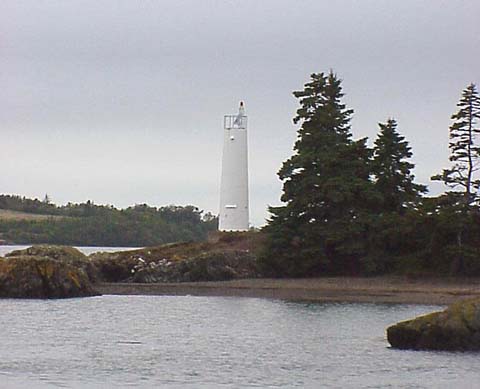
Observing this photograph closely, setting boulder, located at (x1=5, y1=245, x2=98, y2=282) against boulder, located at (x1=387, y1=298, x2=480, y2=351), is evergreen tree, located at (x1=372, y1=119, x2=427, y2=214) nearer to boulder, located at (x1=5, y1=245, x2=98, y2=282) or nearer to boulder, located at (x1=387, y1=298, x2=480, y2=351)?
boulder, located at (x1=5, y1=245, x2=98, y2=282)

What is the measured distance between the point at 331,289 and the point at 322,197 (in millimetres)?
5372

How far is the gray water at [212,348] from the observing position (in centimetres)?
2756

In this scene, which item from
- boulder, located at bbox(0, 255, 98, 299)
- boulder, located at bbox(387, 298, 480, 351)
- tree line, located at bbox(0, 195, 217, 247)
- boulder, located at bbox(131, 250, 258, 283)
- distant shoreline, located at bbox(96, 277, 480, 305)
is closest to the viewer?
boulder, located at bbox(387, 298, 480, 351)

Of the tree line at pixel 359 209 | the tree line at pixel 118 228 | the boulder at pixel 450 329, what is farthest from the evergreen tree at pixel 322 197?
the tree line at pixel 118 228

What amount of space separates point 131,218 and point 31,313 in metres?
79.1

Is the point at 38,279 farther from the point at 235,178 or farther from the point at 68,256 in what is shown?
the point at 235,178

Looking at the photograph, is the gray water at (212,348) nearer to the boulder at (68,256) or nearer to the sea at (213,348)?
the sea at (213,348)

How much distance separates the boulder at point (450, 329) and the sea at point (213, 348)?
0.42 m

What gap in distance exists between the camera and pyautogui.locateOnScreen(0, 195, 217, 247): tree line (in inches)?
4461

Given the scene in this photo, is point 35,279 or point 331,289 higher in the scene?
point 35,279

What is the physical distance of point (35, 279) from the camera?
161 ft

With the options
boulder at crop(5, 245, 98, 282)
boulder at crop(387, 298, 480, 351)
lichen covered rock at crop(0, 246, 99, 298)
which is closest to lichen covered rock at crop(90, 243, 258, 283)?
boulder at crop(5, 245, 98, 282)

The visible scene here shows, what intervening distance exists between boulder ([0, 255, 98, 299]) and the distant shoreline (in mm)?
3722

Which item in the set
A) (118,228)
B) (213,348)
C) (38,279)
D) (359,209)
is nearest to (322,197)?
(359,209)
